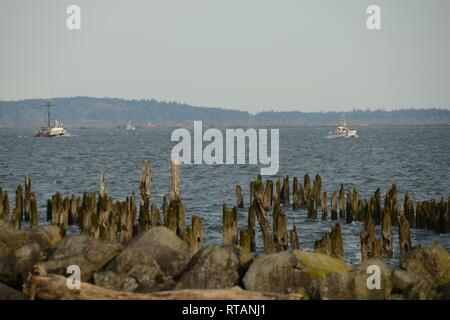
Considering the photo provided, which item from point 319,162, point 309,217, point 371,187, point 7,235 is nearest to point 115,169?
point 319,162

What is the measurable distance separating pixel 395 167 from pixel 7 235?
5938 centimetres

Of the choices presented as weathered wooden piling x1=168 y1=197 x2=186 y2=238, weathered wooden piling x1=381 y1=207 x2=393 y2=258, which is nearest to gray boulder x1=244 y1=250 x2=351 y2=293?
weathered wooden piling x1=168 y1=197 x2=186 y2=238

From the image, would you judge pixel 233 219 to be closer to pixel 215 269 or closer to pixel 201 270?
pixel 215 269

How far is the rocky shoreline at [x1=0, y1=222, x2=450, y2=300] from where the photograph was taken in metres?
17.0

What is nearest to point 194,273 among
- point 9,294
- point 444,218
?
point 9,294

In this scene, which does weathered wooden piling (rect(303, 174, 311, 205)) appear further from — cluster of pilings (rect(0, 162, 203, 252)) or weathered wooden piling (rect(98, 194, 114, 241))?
weathered wooden piling (rect(98, 194, 114, 241))

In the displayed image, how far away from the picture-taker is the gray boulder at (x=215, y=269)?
1808cm

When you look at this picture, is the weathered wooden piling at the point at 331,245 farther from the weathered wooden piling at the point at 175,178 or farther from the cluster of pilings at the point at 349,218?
the weathered wooden piling at the point at 175,178

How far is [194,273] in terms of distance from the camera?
716 inches

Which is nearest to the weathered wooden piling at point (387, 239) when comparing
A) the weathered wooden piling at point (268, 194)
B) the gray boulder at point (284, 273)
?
the gray boulder at point (284, 273)

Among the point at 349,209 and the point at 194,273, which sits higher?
the point at 194,273

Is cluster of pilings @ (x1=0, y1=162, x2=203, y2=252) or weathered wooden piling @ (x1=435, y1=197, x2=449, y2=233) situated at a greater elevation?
cluster of pilings @ (x1=0, y1=162, x2=203, y2=252)

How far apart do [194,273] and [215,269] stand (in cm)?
58
